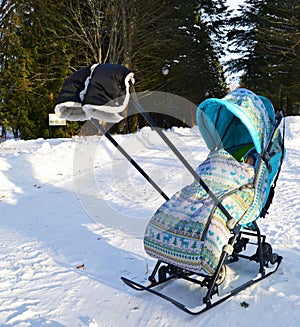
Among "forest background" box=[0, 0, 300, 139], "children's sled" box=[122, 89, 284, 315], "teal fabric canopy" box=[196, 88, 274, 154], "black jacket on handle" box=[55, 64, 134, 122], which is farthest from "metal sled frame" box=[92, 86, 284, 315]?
"forest background" box=[0, 0, 300, 139]

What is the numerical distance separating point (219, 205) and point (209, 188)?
0.78ft

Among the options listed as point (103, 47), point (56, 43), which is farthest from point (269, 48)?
point (56, 43)

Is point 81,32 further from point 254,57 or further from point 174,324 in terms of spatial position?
point 174,324

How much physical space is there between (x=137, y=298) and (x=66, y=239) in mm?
1761

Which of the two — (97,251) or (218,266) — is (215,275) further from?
(97,251)

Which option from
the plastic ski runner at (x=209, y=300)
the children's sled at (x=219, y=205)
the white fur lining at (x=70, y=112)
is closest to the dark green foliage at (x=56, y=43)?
the children's sled at (x=219, y=205)

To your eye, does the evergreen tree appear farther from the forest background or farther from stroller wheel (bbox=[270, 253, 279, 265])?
stroller wheel (bbox=[270, 253, 279, 265])

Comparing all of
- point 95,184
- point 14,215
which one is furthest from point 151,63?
point 14,215

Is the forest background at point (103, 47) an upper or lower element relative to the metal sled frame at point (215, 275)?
upper

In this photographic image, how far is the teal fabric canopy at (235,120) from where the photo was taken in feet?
10.3

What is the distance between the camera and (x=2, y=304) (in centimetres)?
319

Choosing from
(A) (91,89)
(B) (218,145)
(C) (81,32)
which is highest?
(C) (81,32)

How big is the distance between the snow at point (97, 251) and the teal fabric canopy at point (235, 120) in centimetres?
133

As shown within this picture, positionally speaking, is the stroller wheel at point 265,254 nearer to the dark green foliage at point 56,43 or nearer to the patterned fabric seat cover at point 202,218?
the patterned fabric seat cover at point 202,218
